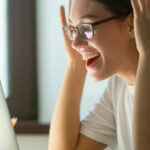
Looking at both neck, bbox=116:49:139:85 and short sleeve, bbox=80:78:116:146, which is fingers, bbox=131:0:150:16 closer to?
neck, bbox=116:49:139:85

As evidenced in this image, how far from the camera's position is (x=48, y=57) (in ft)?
6.47

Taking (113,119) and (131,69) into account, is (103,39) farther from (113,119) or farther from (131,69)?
(113,119)

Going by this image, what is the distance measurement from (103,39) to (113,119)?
0.37 meters

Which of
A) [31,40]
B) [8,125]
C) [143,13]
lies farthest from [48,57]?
[8,125]

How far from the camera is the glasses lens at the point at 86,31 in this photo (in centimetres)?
120

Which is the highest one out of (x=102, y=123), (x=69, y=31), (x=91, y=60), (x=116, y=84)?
(x=69, y=31)

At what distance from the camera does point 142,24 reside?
39.2 inches

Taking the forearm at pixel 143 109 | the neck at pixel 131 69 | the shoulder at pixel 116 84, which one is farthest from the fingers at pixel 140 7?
the shoulder at pixel 116 84

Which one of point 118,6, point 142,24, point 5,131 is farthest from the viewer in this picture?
point 118,6

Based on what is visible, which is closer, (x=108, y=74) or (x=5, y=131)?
(x=5, y=131)

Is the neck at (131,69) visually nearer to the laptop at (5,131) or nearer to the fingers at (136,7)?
the fingers at (136,7)

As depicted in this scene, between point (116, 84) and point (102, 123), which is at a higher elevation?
point (116, 84)

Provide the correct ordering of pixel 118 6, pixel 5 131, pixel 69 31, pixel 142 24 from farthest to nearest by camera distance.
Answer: pixel 69 31, pixel 118 6, pixel 142 24, pixel 5 131

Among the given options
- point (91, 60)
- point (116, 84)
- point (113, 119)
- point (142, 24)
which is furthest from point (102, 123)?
point (142, 24)
